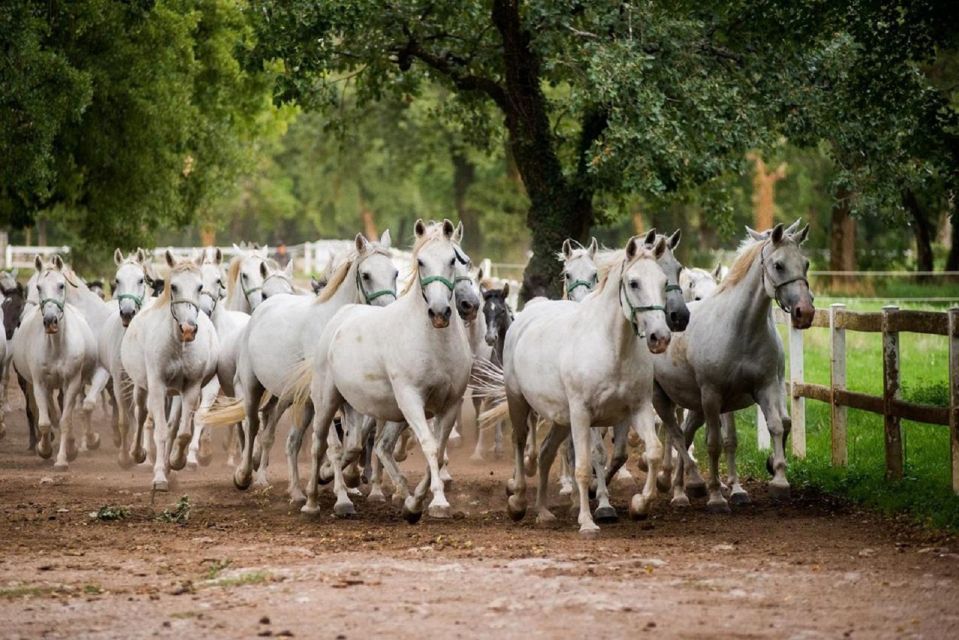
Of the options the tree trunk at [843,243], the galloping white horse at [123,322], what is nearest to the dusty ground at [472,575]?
the galloping white horse at [123,322]

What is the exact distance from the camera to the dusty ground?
7020 millimetres

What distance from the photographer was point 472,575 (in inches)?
328

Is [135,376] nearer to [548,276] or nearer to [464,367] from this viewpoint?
[464,367]

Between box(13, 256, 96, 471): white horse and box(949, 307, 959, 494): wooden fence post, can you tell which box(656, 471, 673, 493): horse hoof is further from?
box(13, 256, 96, 471): white horse

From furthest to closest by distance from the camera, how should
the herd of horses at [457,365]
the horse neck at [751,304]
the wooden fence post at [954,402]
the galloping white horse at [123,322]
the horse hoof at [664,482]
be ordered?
the galloping white horse at [123,322], the horse hoof at [664,482], the horse neck at [751,304], the wooden fence post at [954,402], the herd of horses at [457,365]

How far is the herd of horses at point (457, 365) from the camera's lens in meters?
10.3

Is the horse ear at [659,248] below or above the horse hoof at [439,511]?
above

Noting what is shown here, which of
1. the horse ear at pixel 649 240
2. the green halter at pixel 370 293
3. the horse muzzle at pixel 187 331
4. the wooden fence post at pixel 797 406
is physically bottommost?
the wooden fence post at pixel 797 406

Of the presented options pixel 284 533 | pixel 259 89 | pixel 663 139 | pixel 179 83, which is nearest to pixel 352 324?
pixel 284 533

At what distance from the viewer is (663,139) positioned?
17.6 meters

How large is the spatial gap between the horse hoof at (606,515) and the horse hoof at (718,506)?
1.13m

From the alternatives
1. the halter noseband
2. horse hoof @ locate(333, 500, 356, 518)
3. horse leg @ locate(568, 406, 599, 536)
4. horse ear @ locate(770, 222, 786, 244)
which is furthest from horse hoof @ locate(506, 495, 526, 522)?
horse ear @ locate(770, 222, 786, 244)

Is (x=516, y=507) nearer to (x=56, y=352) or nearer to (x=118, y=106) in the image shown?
(x=56, y=352)

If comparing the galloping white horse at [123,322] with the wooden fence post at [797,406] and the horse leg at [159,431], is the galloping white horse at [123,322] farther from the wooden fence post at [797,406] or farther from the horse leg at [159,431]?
the wooden fence post at [797,406]
